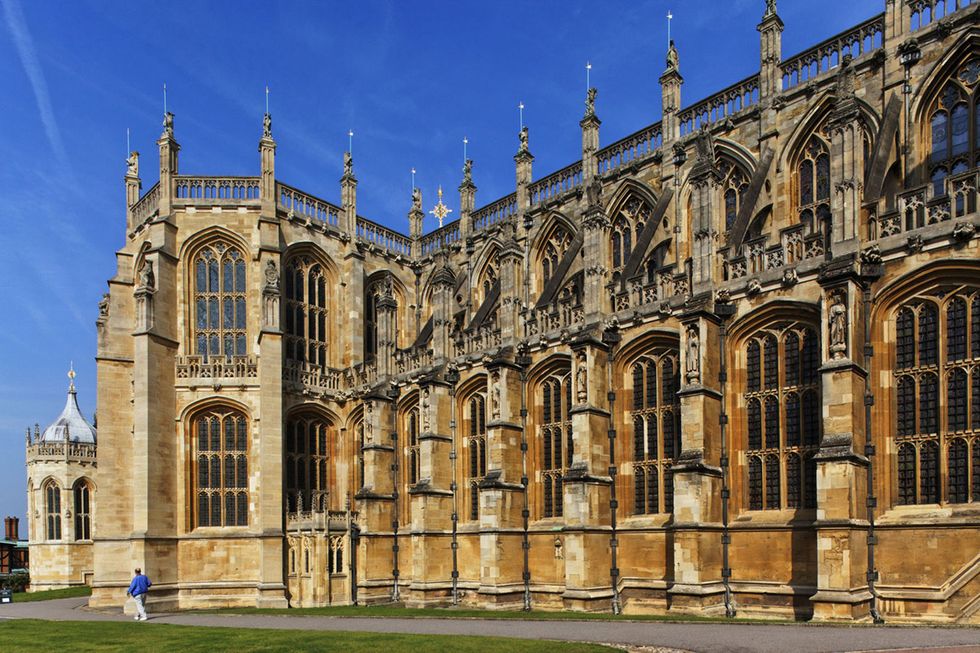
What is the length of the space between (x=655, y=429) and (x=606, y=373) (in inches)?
97.2

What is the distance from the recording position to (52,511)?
180 feet

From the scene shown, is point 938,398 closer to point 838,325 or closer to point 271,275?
point 838,325

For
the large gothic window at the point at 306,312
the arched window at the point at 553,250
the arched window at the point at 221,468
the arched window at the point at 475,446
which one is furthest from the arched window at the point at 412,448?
the arched window at the point at 553,250

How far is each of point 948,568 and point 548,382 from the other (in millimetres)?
14936

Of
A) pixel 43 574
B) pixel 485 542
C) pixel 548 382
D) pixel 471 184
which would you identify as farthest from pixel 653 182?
pixel 43 574

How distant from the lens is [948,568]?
63.0 ft

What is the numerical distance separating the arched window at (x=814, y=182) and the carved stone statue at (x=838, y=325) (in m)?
6.07

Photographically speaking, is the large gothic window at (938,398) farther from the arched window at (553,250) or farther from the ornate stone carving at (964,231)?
the arched window at (553,250)

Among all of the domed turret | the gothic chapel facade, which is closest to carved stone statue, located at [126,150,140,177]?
the gothic chapel facade

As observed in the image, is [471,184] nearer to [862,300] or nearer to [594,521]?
[594,521]

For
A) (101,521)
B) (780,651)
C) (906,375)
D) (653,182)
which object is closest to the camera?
(780,651)

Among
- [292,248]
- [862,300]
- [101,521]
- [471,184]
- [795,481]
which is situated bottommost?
[101,521]

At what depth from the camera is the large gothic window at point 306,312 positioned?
128 feet

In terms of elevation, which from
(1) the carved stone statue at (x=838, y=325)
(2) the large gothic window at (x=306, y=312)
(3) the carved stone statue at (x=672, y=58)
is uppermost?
(3) the carved stone statue at (x=672, y=58)
